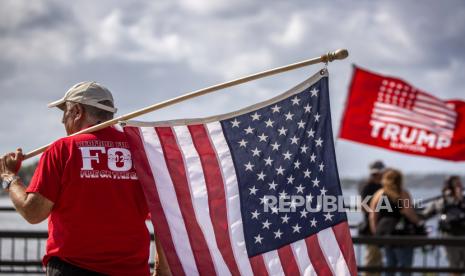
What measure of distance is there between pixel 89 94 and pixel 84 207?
0.62 meters

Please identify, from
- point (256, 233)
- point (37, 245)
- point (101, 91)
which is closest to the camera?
point (101, 91)

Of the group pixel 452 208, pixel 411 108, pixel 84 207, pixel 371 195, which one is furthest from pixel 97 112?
pixel 411 108

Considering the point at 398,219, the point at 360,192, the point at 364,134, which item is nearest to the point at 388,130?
the point at 364,134

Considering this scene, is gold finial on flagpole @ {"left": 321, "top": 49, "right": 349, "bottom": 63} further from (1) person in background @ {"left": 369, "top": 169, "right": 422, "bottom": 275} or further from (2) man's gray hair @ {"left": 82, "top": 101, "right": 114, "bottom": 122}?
(1) person in background @ {"left": 369, "top": 169, "right": 422, "bottom": 275}

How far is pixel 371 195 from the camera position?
36.9 ft

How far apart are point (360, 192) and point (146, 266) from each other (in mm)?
7389

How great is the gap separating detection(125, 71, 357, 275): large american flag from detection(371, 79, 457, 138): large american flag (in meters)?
8.53

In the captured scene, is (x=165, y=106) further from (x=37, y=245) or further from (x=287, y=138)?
(x=37, y=245)

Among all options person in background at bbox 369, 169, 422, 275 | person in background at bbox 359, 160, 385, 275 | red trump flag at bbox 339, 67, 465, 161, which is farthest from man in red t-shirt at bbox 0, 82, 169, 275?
red trump flag at bbox 339, 67, 465, 161

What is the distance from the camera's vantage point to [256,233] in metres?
4.84

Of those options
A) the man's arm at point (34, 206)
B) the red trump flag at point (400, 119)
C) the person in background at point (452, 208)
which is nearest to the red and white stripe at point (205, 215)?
the man's arm at point (34, 206)

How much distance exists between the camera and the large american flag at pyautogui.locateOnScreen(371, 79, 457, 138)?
1334cm

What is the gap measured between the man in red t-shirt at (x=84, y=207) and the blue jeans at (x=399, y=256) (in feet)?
20.6

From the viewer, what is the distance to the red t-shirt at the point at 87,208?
4.30 meters
